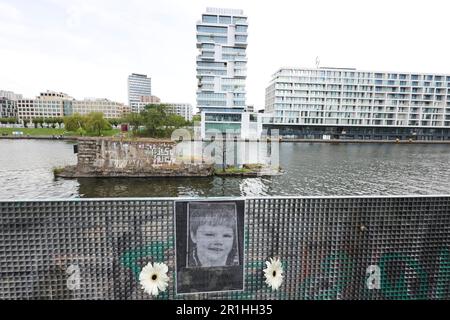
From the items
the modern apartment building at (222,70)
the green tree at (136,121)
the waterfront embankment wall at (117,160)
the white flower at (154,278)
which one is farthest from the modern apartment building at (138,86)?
the white flower at (154,278)

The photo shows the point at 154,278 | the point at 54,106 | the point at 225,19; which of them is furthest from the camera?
the point at 54,106

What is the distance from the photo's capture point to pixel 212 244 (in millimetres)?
2930

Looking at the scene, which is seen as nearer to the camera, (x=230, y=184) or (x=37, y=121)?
(x=230, y=184)

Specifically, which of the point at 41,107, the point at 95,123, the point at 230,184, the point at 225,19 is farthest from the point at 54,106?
the point at 230,184

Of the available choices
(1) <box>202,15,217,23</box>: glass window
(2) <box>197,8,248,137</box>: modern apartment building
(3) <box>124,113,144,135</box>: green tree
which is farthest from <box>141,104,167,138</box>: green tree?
(1) <box>202,15,217,23</box>: glass window

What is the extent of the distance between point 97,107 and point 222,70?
80.6 meters

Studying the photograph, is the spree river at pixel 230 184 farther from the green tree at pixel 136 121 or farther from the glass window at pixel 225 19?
the glass window at pixel 225 19

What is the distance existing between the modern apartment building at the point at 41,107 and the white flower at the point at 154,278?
384 feet

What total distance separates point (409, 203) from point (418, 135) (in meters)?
79.9

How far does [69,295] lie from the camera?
2.84m

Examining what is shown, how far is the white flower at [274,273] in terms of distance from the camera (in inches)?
119

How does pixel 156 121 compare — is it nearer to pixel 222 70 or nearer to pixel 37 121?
pixel 222 70
